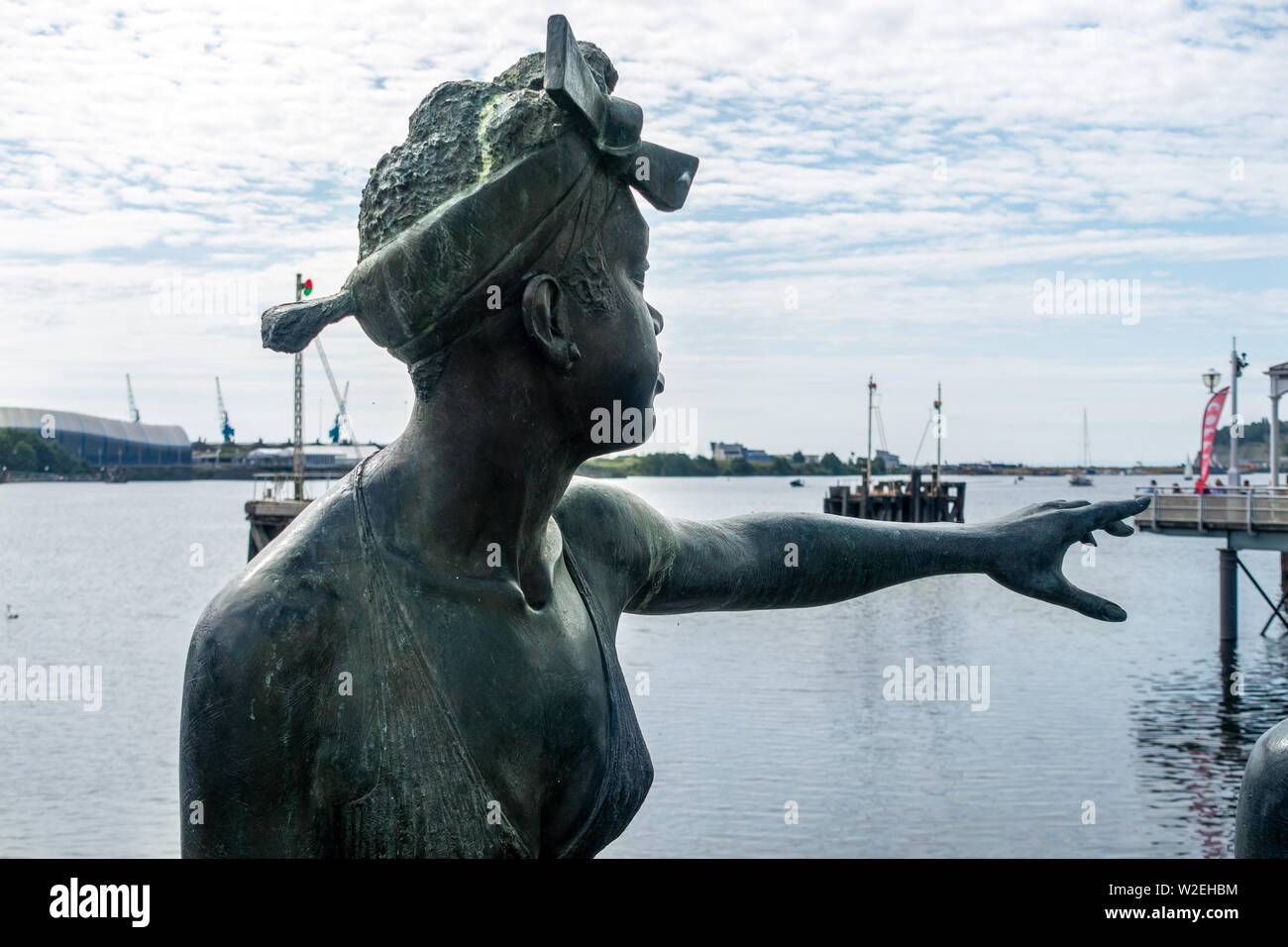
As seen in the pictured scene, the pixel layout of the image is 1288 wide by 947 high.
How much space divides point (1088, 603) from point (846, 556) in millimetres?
501

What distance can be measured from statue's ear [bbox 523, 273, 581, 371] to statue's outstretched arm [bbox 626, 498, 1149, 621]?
2.16 feet

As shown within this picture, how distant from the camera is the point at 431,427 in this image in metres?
2.20

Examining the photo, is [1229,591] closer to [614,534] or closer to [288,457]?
[614,534]

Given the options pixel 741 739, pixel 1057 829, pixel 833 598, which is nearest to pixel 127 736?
pixel 741 739

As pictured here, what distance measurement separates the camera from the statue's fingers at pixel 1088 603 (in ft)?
8.66

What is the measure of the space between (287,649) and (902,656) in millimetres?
44032

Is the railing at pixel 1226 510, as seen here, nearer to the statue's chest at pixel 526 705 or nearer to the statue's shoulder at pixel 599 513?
the statue's shoulder at pixel 599 513

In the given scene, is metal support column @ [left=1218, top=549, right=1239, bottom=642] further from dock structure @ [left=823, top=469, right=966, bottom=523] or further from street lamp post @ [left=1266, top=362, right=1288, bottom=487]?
dock structure @ [left=823, top=469, right=966, bottom=523]

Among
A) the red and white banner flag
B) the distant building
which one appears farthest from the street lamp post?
the distant building

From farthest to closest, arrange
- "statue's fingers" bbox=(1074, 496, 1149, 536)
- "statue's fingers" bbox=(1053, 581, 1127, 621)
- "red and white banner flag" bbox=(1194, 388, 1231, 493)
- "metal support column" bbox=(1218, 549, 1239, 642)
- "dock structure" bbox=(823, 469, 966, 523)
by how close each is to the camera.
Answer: "dock structure" bbox=(823, 469, 966, 523) < "red and white banner flag" bbox=(1194, 388, 1231, 493) < "metal support column" bbox=(1218, 549, 1239, 642) < "statue's fingers" bbox=(1074, 496, 1149, 536) < "statue's fingers" bbox=(1053, 581, 1127, 621)

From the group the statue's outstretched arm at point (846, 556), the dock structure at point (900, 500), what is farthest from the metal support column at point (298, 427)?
the statue's outstretched arm at point (846, 556)

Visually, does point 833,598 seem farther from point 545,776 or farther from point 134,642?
point 134,642

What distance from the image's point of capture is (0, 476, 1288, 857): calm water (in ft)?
76.0

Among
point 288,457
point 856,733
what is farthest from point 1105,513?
point 288,457
